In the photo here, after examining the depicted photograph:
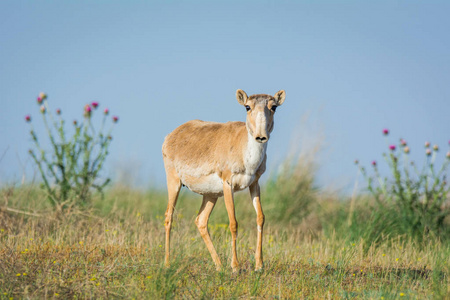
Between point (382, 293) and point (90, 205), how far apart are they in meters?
6.67

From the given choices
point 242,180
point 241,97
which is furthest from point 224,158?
point 241,97

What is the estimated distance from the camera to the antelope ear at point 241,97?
670cm

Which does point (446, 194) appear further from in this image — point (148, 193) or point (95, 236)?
point (148, 193)

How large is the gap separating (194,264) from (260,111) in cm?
237

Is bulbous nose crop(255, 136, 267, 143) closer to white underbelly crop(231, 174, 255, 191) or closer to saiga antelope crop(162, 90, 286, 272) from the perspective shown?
saiga antelope crop(162, 90, 286, 272)

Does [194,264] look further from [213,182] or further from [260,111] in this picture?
[260,111]

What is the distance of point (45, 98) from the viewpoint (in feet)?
33.3

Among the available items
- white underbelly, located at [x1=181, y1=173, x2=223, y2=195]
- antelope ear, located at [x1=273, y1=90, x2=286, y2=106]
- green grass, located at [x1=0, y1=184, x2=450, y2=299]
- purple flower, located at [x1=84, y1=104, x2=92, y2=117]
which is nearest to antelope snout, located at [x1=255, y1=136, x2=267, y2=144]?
antelope ear, located at [x1=273, y1=90, x2=286, y2=106]

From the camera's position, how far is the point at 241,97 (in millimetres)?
6766

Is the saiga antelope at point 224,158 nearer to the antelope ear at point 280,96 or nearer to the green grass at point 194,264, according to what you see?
the antelope ear at point 280,96

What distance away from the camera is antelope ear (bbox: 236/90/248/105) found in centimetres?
670

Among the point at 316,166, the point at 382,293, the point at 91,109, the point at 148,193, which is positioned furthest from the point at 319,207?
the point at 382,293

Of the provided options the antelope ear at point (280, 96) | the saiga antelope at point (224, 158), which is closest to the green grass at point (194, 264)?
the saiga antelope at point (224, 158)

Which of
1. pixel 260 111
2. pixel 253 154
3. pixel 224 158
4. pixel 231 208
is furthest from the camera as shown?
pixel 224 158
